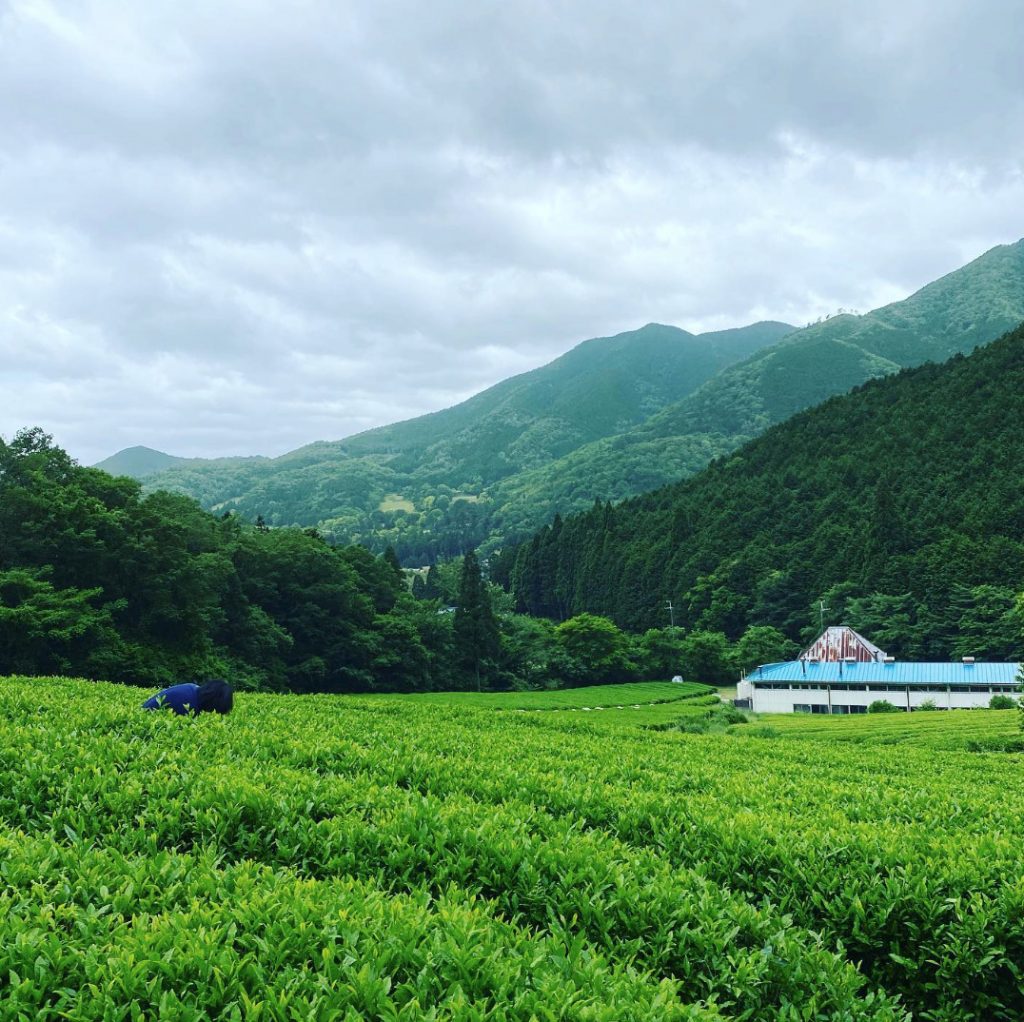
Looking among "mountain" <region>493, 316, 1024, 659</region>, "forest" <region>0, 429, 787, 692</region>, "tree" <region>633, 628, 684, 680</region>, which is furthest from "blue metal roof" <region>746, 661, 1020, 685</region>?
"forest" <region>0, 429, 787, 692</region>

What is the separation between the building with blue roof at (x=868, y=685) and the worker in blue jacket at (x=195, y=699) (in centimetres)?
5862

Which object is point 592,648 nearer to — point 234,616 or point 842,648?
point 842,648

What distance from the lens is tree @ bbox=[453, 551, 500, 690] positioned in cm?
6612

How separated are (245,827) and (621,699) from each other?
54474mm

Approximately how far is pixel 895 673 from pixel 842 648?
10633mm

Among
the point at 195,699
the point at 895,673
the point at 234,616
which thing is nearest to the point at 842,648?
the point at 895,673

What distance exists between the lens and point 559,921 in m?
4.52

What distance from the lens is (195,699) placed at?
11.4m

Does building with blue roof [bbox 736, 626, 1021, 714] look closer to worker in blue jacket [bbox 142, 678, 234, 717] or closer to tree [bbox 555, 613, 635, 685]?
tree [bbox 555, 613, 635, 685]

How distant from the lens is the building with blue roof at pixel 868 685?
56250mm

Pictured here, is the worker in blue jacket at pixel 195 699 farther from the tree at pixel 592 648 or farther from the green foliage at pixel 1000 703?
the tree at pixel 592 648

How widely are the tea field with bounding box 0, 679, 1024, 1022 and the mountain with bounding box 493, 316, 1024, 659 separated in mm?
75087

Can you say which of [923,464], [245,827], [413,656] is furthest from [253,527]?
[923,464]

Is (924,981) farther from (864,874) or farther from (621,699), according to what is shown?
(621,699)
